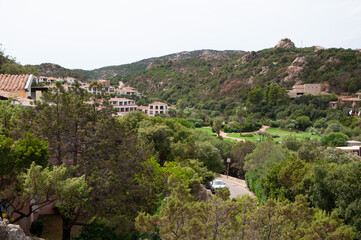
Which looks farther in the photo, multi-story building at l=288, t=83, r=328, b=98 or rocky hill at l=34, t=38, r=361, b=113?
rocky hill at l=34, t=38, r=361, b=113

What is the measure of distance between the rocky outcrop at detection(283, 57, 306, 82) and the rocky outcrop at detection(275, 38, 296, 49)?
32.9 meters

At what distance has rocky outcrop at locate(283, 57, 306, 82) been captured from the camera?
88.8 m

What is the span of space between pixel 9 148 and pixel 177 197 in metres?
4.82

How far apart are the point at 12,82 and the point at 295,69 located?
85.1 meters

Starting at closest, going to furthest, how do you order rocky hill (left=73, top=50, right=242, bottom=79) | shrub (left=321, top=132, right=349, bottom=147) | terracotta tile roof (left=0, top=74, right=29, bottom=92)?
1. terracotta tile roof (left=0, top=74, right=29, bottom=92)
2. shrub (left=321, top=132, right=349, bottom=147)
3. rocky hill (left=73, top=50, right=242, bottom=79)

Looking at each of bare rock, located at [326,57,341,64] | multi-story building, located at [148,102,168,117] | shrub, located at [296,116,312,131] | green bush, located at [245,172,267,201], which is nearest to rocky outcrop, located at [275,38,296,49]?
bare rock, located at [326,57,341,64]

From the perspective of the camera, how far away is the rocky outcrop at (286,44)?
122 metres

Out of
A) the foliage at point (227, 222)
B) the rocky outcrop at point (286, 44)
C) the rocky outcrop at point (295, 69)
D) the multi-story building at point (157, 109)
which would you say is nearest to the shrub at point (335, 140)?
the foliage at point (227, 222)

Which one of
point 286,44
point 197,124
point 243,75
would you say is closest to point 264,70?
point 243,75

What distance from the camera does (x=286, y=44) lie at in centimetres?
12312

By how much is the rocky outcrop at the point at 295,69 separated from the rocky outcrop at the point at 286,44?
3292 cm

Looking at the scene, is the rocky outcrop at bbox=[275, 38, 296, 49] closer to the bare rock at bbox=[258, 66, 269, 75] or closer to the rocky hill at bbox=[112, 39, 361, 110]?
the rocky hill at bbox=[112, 39, 361, 110]

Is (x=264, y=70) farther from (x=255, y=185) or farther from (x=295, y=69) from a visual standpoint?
(x=255, y=185)

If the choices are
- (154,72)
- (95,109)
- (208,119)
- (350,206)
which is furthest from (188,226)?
(154,72)
